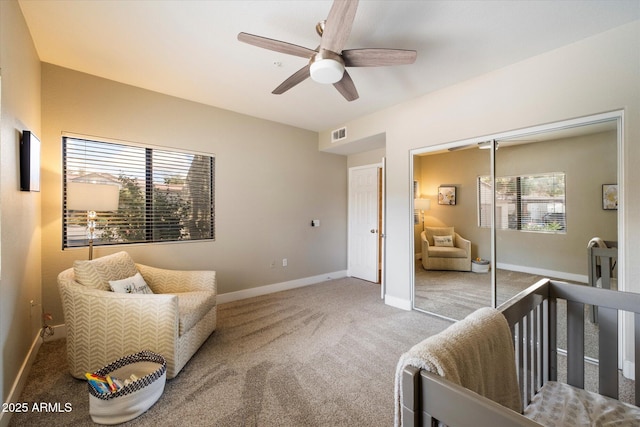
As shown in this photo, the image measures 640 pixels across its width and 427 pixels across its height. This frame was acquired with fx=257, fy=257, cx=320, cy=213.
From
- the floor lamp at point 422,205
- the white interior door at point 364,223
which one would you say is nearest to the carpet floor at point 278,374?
the floor lamp at point 422,205

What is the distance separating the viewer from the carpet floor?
1.64 metres

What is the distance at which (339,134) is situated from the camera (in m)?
4.30

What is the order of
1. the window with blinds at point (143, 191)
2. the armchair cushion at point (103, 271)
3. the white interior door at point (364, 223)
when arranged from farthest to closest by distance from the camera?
the white interior door at point (364, 223), the window with blinds at point (143, 191), the armchair cushion at point (103, 271)

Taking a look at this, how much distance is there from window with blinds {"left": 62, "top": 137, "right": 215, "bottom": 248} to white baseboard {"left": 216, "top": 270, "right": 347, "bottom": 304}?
875mm

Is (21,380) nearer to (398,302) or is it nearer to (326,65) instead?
(326,65)

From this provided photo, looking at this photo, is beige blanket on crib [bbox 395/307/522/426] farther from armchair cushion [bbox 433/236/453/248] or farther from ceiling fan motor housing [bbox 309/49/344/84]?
armchair cushion [bbox 433/236/453/248]

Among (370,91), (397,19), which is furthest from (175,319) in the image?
(370,91)

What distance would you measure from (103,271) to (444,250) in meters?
3.67

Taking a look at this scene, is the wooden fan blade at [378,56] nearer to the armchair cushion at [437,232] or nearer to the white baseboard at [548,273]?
the armchair cushion at [437,232]

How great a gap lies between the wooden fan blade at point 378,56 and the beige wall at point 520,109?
4.55 feet

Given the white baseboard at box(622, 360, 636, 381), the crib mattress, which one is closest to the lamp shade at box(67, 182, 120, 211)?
the crib mattress

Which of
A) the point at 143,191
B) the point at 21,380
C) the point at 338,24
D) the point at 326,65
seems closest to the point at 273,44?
the point at 326,65

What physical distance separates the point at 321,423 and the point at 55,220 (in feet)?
10.3

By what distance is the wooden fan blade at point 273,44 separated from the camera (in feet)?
5.68
